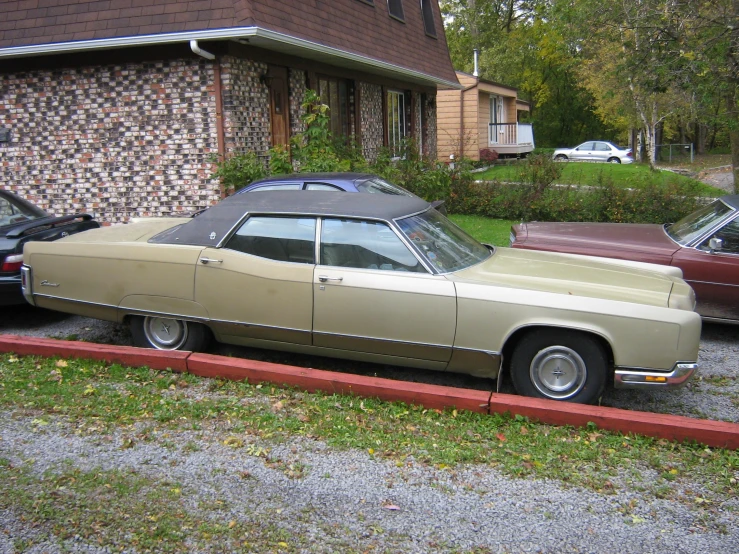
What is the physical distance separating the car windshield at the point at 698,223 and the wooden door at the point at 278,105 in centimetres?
694

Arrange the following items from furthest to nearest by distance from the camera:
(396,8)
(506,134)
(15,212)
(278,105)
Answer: (506,134)
(396,8)
(278,105)
(15,212)

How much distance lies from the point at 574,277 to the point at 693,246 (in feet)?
7.84

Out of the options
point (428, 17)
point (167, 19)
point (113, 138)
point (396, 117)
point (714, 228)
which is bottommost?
point (714, 228)

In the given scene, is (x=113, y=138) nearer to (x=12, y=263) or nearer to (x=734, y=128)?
(x=12, y=263)

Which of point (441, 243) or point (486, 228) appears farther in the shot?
point (486, 228)

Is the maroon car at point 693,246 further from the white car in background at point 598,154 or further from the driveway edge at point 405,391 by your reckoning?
the white car in background at point 598,154

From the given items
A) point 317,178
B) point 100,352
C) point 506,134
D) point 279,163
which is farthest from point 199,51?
point 506,134

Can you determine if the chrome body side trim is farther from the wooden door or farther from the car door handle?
the wooden door

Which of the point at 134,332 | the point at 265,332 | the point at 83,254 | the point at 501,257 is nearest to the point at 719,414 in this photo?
the point at 501,257

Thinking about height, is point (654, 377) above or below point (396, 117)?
below

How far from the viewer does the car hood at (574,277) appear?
4957 mm

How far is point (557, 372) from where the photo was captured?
4.95 m

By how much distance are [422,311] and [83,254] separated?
3.03 m

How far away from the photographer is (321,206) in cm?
554
